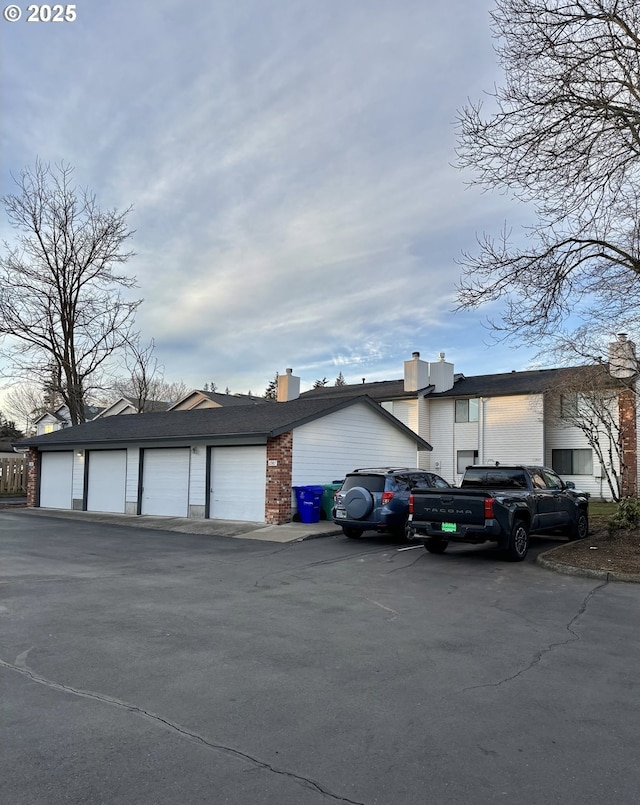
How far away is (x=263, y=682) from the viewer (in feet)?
15.6

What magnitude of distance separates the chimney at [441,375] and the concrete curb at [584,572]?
22.2 metres

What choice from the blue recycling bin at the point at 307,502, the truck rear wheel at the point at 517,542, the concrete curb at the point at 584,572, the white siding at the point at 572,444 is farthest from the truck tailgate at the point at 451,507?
the white siding at the point at 572,444

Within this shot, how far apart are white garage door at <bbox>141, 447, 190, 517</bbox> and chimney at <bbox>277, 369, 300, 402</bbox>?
14.0 m

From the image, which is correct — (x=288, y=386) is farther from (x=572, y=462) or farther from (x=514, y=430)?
(x=572, y=462)

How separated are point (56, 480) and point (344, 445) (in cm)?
1256

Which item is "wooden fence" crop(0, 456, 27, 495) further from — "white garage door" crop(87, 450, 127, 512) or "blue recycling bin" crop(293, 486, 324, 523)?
"blue recycling bin" crop(293, 486, 324, 523)

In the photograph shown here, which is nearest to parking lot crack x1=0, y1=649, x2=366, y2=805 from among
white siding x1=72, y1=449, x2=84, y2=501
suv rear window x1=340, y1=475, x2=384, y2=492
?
suv rear window x1=340, y1=475, x2=384, y2=492

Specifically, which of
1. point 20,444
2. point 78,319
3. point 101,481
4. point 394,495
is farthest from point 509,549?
point 78,319

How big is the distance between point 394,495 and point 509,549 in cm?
339

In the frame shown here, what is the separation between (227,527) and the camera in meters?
16.3

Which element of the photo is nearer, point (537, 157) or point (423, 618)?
point (423, 618)

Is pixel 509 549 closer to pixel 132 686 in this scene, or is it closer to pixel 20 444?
pixel 132 686

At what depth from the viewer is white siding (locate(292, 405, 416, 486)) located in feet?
57.9

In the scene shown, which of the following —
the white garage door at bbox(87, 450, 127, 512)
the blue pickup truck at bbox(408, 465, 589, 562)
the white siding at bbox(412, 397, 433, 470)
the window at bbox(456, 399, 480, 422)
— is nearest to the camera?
the blue pickup truck at bbox(408, 465, 589, 562)
